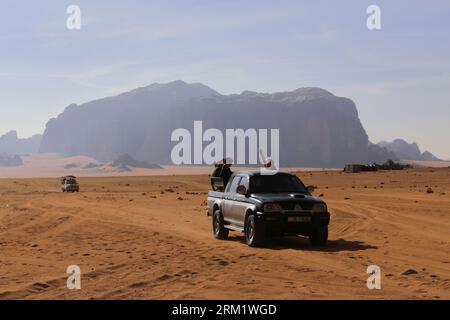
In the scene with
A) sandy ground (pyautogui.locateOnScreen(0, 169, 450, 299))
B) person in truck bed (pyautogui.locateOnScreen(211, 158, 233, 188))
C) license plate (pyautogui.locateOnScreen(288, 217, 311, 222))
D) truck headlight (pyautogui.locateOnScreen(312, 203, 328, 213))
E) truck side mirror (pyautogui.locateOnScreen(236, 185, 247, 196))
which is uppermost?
person in truck bed (pyautogui.locateOnScreen(211, 158, 233, 188))

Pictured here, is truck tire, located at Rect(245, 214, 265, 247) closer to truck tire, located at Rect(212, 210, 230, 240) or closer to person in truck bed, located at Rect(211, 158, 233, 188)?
truck tire, located at Rect(212, 210, 230, 240)

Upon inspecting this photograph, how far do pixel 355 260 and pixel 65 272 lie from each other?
5588 millimetres

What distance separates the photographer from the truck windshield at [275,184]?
629 inches

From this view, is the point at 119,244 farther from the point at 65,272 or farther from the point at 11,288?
the point at 11,288

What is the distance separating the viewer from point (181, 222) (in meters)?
22.3

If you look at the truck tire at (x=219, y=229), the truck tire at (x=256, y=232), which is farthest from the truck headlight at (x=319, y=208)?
the truck tire at (x=219, y=229)

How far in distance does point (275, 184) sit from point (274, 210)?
1.64 m

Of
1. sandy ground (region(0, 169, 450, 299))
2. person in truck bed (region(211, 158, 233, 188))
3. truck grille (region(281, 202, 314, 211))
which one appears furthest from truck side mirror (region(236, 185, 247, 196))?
person in truck bed (region(211, 158, 233, 188))

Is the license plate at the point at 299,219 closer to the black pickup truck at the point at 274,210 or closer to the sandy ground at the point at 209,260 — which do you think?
the black pickup truck at the point at 274,210

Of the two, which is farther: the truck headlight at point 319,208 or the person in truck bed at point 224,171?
the person in truck bed at point 224,171

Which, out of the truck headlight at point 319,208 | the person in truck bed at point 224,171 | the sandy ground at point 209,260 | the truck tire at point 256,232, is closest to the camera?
the sandy ground at point 209,260

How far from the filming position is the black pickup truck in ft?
48.1

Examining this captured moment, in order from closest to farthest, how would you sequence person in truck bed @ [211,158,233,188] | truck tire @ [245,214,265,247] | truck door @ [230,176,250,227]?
truck tire @ [245,214,265,247] < truck door @ [230,176,250,227] < person in truck bed @ [211,158,233,188]

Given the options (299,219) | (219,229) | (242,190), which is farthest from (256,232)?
(219,229)
